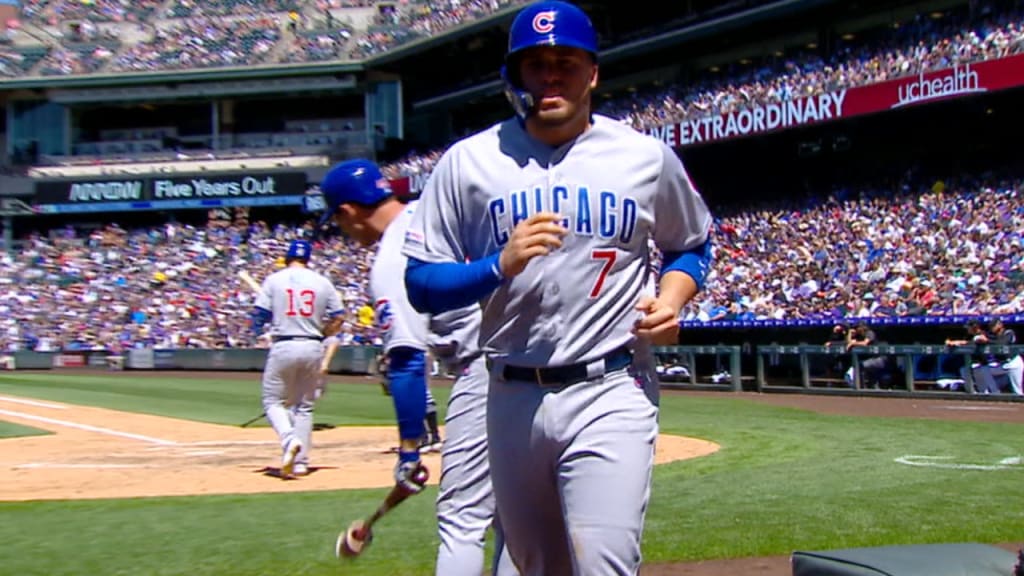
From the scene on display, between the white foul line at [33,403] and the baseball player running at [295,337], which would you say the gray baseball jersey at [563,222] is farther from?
the white foul line at [33,403]

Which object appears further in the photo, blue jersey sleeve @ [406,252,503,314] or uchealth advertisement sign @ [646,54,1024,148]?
uchealth advertisement sign @ [646,54,1024,148]

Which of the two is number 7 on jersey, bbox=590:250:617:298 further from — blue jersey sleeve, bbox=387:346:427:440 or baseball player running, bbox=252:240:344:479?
baseball player running, bbox=252:240:344:479

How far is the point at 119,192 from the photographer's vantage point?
144 ft

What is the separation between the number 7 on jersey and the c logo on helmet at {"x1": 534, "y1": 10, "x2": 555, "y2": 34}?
2.00ft

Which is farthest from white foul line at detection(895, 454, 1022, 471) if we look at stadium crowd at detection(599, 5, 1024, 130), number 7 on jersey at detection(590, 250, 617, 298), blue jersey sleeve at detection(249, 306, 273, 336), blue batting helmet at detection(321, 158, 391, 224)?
stadium crowd at detection(599, 5, 1024, 130)

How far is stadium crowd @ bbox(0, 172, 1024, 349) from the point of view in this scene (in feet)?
68.7

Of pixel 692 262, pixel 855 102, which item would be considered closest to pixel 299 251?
pixel 692 262

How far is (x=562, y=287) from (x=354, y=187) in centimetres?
216

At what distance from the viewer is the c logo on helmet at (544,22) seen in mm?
3195

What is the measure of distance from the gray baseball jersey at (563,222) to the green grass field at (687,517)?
2622 mm

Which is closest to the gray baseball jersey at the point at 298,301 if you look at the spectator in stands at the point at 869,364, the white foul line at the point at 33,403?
the white foul line at the point at 33,403

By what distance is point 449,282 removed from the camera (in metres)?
3.15

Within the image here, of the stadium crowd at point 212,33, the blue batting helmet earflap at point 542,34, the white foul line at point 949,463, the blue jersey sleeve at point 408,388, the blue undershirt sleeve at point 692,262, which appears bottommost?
the white foul line at point 949,463

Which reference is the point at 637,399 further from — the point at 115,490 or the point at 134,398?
the point at 134,398
